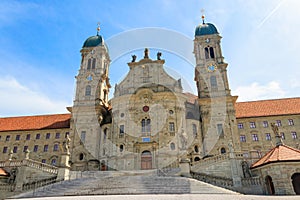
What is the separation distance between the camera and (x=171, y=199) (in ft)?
42.0

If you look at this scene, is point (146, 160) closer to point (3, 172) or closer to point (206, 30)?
point (3, 172)

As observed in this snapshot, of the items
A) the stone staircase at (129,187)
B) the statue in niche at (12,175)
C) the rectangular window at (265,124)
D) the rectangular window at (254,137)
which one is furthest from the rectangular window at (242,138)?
the statue in niche at (12,175)

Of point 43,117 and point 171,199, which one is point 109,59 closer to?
point 43,117

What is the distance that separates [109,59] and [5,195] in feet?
97.7

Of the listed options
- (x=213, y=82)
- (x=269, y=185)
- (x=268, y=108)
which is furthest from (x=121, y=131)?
(x=268, y=108)

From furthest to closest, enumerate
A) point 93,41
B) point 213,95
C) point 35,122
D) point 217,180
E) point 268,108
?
point 93,41
point 35,122
point 268,108
point 213,95
point 217,180

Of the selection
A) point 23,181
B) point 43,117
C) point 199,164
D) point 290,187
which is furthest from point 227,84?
point 43,117

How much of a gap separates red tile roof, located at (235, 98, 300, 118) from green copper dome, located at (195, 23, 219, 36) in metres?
14.1

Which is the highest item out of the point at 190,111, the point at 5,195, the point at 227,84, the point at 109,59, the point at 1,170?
the point at 109,59

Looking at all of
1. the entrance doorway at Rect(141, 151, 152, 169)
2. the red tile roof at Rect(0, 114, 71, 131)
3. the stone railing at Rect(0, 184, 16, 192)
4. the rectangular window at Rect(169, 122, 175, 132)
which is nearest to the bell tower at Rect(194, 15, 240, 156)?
the rectangular window at Rect(169, 122, 175, 132)

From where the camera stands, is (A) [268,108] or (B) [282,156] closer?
(B) [282,156]

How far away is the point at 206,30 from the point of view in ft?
136

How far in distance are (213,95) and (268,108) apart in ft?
34.0

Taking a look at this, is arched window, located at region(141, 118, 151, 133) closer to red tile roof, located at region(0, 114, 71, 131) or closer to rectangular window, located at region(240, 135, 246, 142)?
rectangular window, located at region(240, 135, 246, 142)
